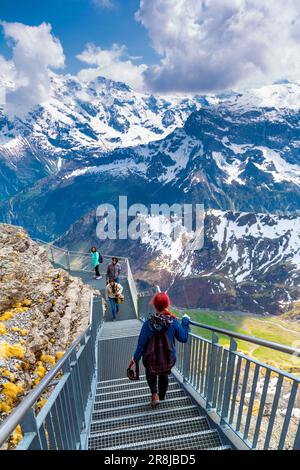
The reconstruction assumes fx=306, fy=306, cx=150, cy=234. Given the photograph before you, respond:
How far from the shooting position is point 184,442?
13.8ft

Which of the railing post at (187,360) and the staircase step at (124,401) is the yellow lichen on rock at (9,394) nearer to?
the staircase step at (124,401)

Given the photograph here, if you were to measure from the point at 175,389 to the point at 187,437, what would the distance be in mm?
2070

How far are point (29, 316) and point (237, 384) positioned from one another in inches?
235

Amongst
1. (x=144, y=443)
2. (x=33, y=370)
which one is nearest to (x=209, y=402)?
(x=144, y=443)

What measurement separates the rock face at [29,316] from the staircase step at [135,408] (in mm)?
1449

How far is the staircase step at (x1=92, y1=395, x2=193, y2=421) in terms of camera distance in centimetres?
540

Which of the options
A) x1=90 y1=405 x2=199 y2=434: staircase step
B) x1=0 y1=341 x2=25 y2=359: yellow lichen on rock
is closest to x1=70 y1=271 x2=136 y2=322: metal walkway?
x1=0 y1=341 x2=25 y2=359: yellow lichen on rock

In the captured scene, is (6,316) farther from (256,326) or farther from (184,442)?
(256,326)

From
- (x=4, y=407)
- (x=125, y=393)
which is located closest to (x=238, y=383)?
(x=125, y=393)

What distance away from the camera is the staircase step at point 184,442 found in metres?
4.07

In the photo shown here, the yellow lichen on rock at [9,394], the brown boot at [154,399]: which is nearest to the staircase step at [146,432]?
the brown boot at [154,399]

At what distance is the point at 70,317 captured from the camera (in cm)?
1082

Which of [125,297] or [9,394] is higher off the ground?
[9,394]

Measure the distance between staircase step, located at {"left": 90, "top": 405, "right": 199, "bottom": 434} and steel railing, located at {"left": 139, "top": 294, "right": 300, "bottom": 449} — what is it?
31cm
